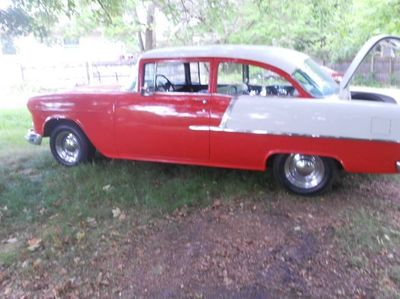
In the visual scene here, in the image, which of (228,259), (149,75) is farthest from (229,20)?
(228,259)

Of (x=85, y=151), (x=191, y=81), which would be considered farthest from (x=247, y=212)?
(x=85, y=151)

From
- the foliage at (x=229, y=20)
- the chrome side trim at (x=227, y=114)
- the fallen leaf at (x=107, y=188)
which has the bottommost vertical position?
the fallen leaf at (x=107, y=188)

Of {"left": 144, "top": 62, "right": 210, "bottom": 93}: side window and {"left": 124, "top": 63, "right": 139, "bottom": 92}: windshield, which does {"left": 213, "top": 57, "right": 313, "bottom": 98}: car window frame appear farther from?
{"left": 124, "top": 63, "right": 139, "bottom": 92}: windshield

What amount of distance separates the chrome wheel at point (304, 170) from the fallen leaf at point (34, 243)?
109 inches

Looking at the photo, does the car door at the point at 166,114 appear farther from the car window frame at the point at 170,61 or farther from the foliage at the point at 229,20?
the foliage at the point at 229,20

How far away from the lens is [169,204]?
5.10 metres

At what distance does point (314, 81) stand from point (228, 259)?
7.76 feet

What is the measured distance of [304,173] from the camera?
203 inches

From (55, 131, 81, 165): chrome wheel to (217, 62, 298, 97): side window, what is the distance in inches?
95.0

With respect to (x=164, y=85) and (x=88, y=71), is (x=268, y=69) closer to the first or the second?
(x=164, y=85)

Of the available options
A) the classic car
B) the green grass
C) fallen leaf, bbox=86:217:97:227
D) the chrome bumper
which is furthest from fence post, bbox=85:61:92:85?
the green grass

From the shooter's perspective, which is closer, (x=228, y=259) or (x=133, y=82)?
(x=228, y=259)

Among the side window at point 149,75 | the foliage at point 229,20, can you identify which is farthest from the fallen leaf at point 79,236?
the foliage at point 229,20

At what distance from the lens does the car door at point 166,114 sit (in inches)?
211
